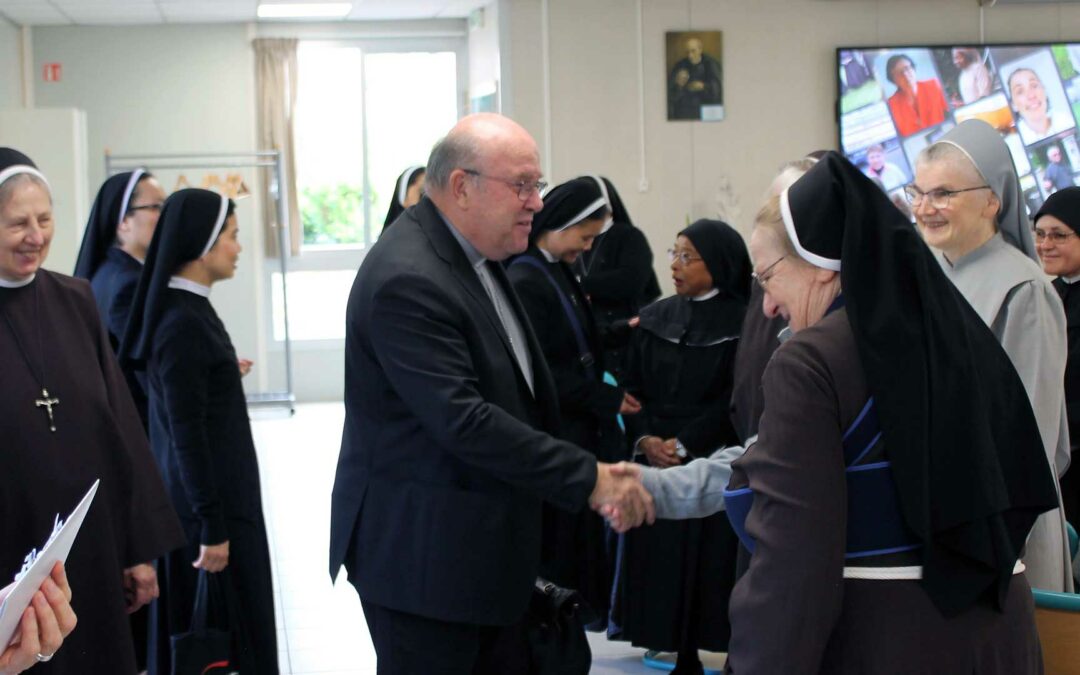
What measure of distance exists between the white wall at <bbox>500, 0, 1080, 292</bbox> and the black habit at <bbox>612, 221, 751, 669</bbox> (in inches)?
232

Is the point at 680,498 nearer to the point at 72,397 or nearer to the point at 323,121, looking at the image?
the point at 72,397

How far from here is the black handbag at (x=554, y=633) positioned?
8.82ft

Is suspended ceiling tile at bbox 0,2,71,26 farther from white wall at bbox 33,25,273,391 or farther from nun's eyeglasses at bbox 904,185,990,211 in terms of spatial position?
nun's eyeglasses at bbox 904,185,990,211

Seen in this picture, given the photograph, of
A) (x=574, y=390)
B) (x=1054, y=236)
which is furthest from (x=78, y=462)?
(x=1054, y=236)

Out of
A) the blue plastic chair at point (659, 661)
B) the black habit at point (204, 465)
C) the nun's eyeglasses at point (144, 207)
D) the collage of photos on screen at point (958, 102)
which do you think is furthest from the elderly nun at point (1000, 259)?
the collage of photos on screen at point (958, 102)

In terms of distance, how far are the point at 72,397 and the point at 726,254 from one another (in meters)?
2.35

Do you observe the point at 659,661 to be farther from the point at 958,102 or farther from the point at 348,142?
the point at 348,142

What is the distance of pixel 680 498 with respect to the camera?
9.02ft

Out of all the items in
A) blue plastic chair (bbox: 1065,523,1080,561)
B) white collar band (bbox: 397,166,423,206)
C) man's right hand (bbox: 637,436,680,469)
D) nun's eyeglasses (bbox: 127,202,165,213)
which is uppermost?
white collar band (bbox: 397,166,423,206)

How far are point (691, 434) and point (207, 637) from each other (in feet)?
5.59

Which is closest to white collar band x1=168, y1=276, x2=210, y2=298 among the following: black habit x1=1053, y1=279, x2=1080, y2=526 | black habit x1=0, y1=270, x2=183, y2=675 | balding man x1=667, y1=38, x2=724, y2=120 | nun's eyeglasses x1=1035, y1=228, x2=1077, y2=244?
black habit x1=0, y1=270, x2=183, y2=675

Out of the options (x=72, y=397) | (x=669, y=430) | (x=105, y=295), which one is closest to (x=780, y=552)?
(x=72, y=397)

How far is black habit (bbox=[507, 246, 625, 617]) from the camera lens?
425 cm

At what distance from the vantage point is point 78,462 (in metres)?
2.76
